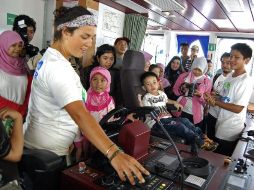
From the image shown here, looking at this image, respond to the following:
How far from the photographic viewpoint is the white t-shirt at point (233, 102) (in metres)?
2.28

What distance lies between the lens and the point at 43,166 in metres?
0.97

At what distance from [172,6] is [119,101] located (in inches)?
75.7

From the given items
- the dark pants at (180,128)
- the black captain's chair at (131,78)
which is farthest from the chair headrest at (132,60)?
the dark pants at (180,128)

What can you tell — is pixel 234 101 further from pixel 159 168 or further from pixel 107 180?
pixel 107 180

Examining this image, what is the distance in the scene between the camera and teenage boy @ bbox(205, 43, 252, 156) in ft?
7.49

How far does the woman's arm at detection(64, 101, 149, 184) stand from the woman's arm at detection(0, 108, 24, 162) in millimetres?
284

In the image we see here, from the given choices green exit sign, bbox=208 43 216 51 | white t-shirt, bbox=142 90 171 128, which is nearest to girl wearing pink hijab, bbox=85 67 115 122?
white t-shirt, bbox=142 90 171 128

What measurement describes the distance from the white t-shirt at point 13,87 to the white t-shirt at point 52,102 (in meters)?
0.93

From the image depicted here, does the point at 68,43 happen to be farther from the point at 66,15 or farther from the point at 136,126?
the point at 136,126

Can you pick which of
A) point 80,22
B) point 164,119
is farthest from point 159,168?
point 164,119

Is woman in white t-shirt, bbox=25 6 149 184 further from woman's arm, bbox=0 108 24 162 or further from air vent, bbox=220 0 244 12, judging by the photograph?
air vent, bbox=220 0 244 12

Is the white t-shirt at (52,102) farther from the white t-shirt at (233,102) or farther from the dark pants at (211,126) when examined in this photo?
the dark pants at (211,126)

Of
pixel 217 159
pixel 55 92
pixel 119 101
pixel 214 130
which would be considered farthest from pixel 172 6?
pixel 55 92

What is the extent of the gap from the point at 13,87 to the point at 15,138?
3.67ft
